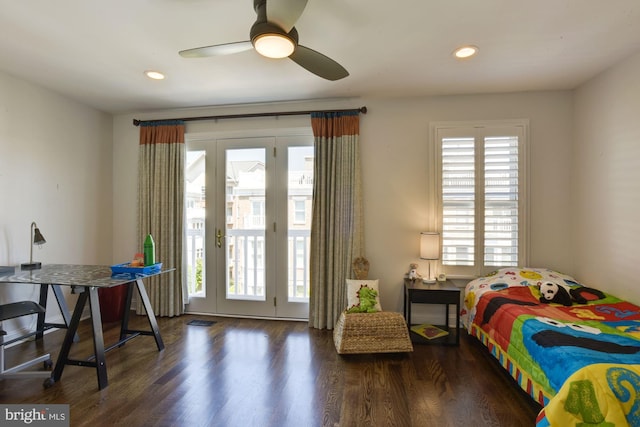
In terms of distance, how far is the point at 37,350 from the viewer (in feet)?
9.00

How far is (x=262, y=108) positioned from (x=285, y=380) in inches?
112

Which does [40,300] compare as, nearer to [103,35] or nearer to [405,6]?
[103,35]

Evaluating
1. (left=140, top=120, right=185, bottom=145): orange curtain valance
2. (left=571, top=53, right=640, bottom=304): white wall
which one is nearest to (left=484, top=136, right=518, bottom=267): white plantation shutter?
(left=571, top=53, right=640, bottom=304): white wall

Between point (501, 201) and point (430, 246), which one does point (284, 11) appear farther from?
point (501, 201)

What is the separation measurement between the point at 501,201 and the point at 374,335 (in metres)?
1.96

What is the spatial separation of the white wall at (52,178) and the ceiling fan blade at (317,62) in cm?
290

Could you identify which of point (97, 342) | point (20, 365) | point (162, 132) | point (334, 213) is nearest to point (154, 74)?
point (162, 132)

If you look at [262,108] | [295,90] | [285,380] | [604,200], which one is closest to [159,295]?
[285,380]

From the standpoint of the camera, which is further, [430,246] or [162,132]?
[162,132]

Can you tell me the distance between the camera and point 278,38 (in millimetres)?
1661

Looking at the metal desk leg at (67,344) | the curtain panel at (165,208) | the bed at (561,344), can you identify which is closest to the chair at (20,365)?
the metal desk leg at (67,344)

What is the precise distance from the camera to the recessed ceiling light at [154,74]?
277cm

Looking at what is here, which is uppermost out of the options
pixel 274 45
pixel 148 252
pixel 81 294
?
pixel 274 45

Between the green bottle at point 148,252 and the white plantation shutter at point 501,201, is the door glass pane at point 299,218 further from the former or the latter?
the white plantation shutter at point 501,201
